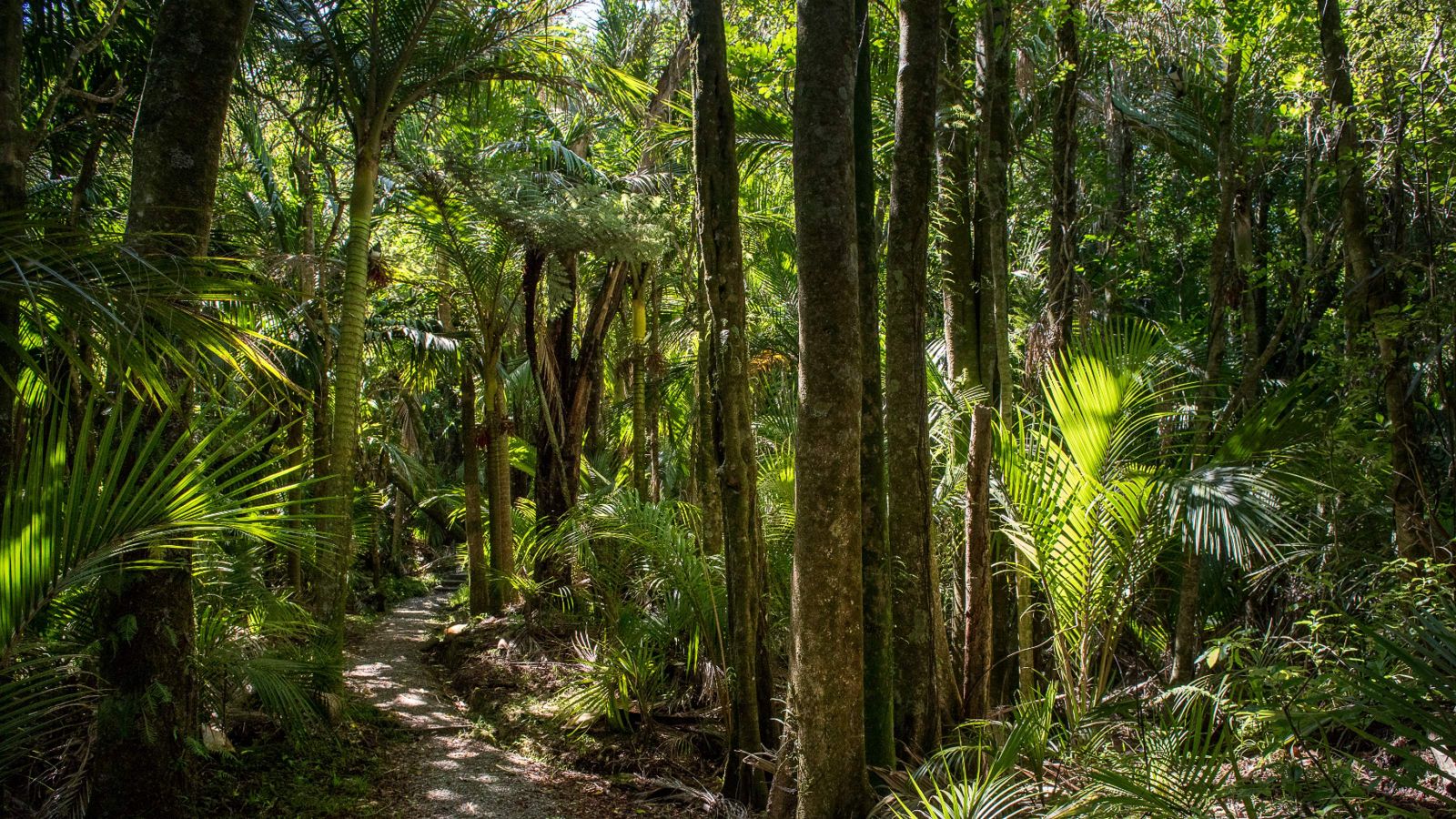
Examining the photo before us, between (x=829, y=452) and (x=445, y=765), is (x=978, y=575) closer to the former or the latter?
(x=829, y=452)

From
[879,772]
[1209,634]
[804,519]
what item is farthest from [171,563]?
[1209,634]

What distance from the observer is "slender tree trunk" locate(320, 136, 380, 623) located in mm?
6961

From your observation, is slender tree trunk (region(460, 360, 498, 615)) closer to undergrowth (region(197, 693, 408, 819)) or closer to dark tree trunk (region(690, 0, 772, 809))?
undergrowth (region(197, 693, 408, 819))

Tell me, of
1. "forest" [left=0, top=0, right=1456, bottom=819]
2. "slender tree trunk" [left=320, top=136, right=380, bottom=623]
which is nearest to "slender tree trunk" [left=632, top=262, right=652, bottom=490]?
"forest" [left=0, top=0, right=1456, bottom=819]

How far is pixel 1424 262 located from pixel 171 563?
21.9 feet

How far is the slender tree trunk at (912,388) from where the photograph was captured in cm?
514

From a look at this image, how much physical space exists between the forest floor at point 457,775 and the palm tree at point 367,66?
4.56 ft

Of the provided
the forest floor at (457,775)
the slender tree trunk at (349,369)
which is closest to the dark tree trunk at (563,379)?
the forest floor at (457,775)

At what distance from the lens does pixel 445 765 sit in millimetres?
6512

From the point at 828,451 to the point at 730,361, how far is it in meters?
1.57

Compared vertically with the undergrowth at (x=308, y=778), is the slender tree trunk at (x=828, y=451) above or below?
above

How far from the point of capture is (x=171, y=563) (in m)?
3.65

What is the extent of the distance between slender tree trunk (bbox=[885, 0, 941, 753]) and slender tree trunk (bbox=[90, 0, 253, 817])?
3.76 m

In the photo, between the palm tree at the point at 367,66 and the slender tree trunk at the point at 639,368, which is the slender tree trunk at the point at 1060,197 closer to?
the palm tree at the point at 367,66
